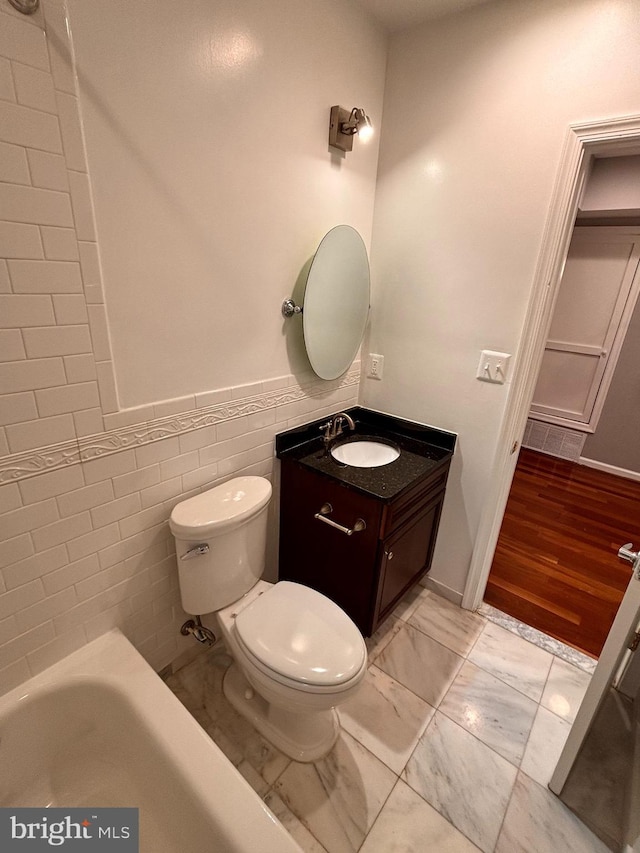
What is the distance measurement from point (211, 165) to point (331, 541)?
4.32 ft

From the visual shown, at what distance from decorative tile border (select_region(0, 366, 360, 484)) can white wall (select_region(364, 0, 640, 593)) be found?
1.97ft

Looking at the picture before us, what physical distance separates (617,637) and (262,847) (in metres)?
0.96

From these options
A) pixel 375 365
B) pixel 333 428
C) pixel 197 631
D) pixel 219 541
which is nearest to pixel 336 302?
pixel 375 365

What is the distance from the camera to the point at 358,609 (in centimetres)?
151

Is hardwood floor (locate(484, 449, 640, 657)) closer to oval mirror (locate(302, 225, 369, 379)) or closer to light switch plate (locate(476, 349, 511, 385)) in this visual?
light switch plate (locate(476, 349, 511, 385))

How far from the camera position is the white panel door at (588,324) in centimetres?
300

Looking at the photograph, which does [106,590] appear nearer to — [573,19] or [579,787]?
[579,787]

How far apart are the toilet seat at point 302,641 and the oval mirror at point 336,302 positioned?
905 millimetres

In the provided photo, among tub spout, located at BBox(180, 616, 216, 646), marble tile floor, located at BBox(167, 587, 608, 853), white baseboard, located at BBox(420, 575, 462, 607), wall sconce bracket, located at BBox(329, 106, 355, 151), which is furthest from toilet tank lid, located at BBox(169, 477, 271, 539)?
wall sconce bracket, located at BBox(329, 106, 355, 151)

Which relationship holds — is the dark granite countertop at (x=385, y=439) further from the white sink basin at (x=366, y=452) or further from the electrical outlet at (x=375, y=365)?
the electrical outlet at (x=375, y=365)

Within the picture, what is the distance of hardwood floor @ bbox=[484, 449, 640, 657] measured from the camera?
188 centimetres

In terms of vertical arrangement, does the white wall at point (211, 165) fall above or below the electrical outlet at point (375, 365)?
above

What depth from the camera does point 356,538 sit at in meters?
1.43

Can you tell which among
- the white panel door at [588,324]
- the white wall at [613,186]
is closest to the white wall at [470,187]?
the white wall at [613,186]
